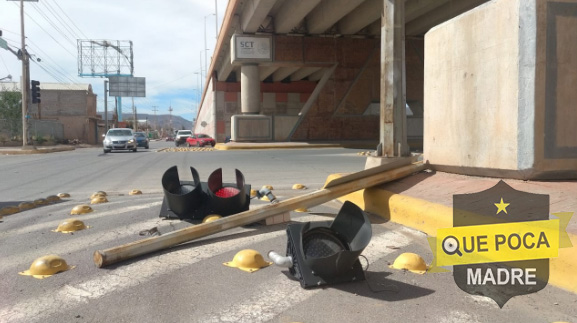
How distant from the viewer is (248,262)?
3.54 meters

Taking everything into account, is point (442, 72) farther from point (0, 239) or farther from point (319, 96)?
point (319, 96)

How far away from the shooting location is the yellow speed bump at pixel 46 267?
3.43 meters

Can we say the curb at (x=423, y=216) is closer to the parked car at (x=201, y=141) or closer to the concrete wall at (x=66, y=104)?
the parked car at (x=201, y=141)

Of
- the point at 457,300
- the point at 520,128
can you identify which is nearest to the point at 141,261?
the point at 457,300

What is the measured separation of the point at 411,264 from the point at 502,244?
0.69m

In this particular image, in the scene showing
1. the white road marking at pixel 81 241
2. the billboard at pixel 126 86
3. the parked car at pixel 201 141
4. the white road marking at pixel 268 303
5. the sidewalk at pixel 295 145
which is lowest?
the white road marking at pixel 268 303

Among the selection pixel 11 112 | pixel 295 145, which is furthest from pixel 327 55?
pixel 11 112

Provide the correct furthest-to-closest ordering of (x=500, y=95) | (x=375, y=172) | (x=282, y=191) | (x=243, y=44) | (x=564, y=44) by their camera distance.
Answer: (x=243, y=44), (x=282, y=191), (x=375, y=172), (x=500, y=95), (x=564, y=44)

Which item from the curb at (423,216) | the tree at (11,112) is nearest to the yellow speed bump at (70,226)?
the curb at (423,216)

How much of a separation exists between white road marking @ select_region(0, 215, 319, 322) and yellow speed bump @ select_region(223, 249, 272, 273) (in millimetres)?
347

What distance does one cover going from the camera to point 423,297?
290 centimetres

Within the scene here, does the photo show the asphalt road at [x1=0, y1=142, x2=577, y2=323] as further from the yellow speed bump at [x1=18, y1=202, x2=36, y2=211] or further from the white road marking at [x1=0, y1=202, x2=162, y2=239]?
the yellow speed bump at [x1=18, y1=202, x2=36, y2=211]

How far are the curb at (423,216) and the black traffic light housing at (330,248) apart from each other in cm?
123

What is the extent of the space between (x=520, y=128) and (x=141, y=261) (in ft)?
12.0
